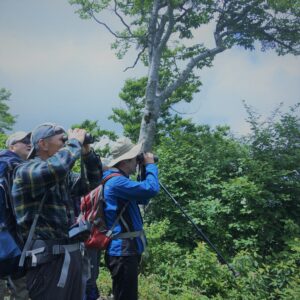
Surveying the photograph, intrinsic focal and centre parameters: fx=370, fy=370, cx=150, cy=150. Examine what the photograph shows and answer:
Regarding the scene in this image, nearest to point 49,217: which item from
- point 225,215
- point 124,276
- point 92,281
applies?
point 124,276

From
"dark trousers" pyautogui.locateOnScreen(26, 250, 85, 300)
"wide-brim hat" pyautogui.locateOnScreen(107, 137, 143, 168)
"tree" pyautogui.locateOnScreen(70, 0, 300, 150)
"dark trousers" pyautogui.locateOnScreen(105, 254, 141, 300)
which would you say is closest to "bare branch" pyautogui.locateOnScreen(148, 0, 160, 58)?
"tree" pyautogui.locateOnScreen(70, 0, 300, 150)

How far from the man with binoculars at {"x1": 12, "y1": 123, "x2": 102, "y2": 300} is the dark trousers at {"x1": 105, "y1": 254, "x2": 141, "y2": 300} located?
2.42 ft

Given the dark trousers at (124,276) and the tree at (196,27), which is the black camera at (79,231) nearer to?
the dark trousers at (124,276)

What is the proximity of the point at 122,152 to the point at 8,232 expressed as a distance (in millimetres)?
1403

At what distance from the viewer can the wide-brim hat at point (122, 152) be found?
3.52 metres

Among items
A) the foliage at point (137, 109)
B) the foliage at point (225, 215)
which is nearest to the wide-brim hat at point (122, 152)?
the foliage at point (225, 215)

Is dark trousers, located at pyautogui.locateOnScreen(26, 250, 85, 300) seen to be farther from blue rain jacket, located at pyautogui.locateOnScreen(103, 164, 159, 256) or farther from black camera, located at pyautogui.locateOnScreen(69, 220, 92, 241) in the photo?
blue rain jacket, located at pyautogui.locateOnScreen(103, 164, 159, 256)

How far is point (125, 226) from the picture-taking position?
335 centimetres

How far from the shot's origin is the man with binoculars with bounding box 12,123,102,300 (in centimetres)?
228

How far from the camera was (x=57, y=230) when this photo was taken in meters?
2.43

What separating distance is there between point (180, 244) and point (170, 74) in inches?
404

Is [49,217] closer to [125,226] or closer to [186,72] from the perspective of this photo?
[125,226]

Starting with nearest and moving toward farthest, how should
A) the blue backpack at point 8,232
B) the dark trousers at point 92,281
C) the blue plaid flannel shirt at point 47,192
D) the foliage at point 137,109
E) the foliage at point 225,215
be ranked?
1. the blue plaid flannel shirt at point 47,192
2. the blue backpack at point 8,232
3. the dark trousers at point 92,281
4. the foliage at point 225,215
5. the foliage at point 137,109

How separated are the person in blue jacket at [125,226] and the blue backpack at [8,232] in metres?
0.93
